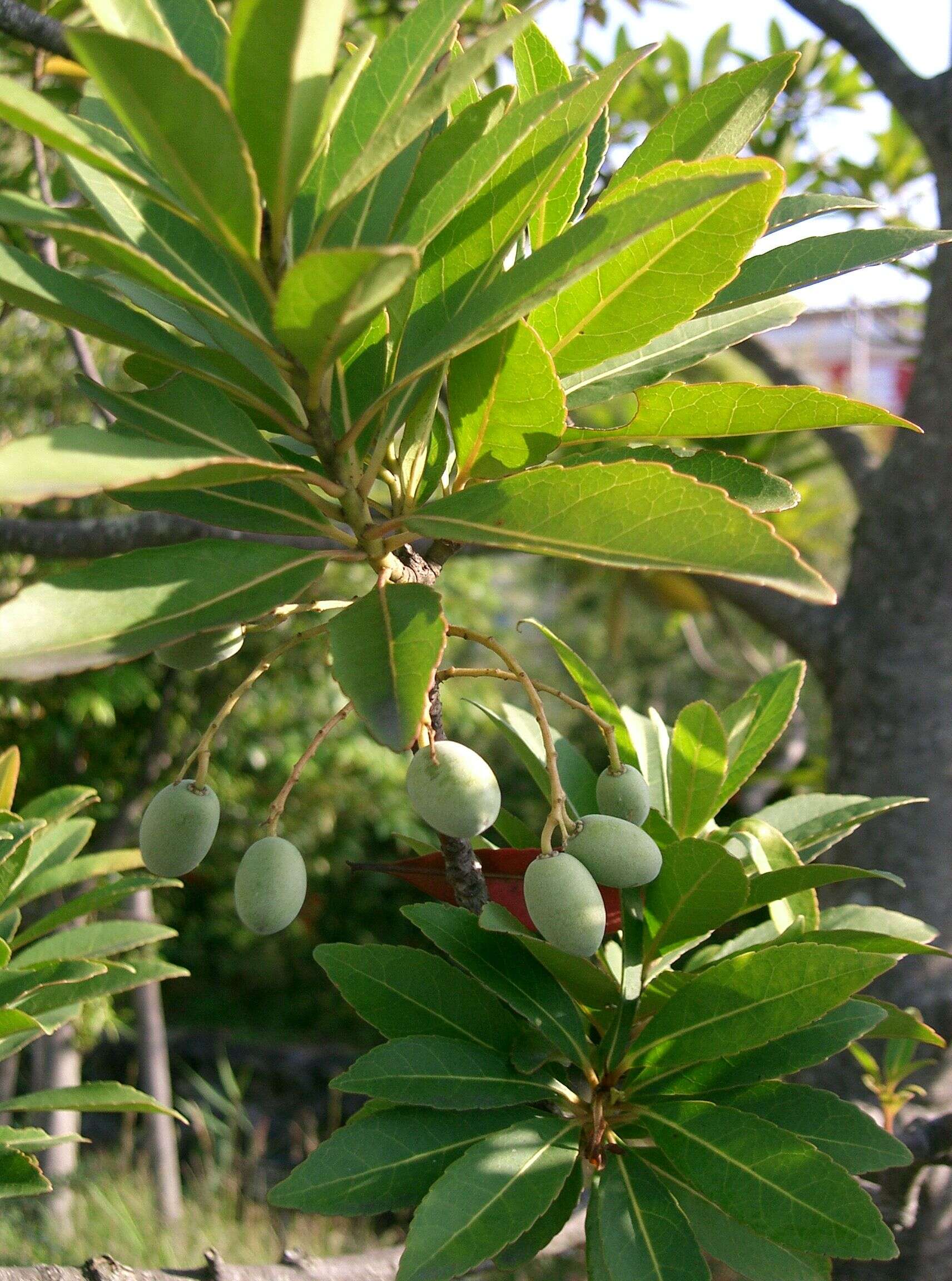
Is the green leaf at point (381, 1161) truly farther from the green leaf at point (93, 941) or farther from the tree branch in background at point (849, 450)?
the tree branch in background at point (849, 450)

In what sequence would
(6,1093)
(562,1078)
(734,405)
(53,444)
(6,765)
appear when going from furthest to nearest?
(6,1093) → (6,765) → (562,1078) → (734,405) → (53,444)

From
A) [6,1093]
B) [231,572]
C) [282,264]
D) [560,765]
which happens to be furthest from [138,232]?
[6,1093]

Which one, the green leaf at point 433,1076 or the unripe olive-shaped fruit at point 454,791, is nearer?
the unripe olive-shaped fruit at point 454,791

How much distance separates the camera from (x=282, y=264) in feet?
2.03

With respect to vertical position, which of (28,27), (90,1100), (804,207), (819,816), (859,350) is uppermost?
(28,27)

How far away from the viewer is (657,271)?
0.66m

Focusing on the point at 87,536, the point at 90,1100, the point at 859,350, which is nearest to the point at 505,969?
the point at 90,1100

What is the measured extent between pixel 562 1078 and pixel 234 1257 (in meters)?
3.14

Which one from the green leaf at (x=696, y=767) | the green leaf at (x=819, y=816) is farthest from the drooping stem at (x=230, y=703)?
the green leaf at (x=819, y=816)

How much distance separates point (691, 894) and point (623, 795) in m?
0.09

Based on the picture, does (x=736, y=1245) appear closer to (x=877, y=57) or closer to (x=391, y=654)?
(x=391, y=654)

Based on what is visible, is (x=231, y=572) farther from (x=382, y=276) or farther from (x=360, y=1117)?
(x=360, y=1117)

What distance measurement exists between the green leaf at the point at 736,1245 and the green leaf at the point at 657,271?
1.96ft

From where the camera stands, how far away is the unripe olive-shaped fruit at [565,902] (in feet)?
2.20
